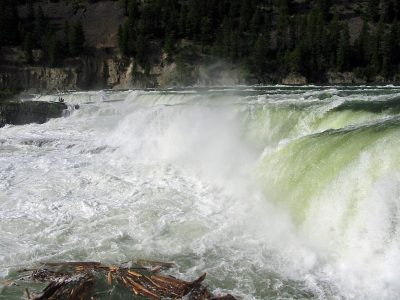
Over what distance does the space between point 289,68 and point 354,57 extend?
1021 cm

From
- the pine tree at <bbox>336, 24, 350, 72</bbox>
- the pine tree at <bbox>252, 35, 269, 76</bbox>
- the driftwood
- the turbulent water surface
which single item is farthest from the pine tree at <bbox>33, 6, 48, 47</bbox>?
the driftwood

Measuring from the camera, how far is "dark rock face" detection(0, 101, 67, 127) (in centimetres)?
2778

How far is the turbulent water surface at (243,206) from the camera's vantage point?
27.2 ft

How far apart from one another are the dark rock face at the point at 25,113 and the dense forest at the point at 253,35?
4662 centimetres

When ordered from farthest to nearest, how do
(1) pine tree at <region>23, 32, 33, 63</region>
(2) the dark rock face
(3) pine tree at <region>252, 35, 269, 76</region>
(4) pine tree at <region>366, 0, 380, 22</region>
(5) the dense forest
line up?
(4) pine tree at <region>366, 0, 380, 22</region> → (1) pine tree at <region>23, 32, 33, 63</region> → (3) pine tree at <region>252, 35, 269, 76</region> → (5) the dense forest → (2) the dark rock face

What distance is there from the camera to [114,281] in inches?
319

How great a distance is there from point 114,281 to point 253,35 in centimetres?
7711

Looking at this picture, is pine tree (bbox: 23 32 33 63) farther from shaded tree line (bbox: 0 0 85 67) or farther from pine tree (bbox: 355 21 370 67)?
pine tree (bbox: 355 21 370 67)

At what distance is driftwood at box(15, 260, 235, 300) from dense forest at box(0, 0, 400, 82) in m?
64.7

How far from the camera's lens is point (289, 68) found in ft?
234

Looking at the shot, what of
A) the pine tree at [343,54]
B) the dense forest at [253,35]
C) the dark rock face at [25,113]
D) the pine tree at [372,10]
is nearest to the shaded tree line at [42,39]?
the dense forest at [253,35]

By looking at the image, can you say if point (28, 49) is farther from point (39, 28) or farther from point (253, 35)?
point (253, 35)

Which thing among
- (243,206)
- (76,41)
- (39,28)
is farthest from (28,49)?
(243,206)

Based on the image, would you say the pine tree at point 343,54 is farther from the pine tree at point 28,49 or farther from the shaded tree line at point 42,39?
the pine tree at point 28,49
